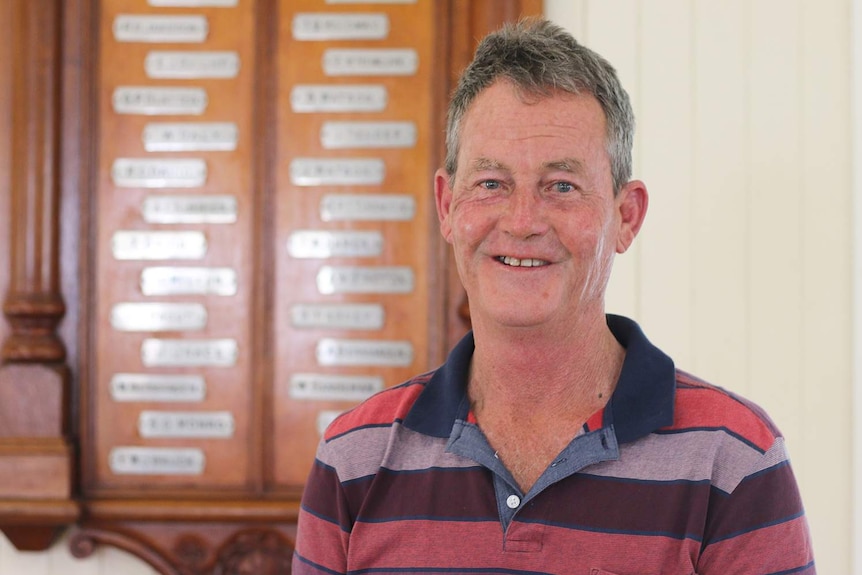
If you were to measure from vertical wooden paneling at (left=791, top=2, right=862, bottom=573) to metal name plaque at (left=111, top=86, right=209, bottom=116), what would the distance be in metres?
1.49

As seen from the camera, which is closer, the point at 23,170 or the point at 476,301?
the point at 476,301

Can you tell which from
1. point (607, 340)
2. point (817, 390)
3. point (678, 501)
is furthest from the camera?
point (817, 390)

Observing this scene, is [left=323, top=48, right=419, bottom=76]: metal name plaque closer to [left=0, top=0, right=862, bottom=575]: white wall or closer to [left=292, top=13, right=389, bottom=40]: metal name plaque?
[left=292, top=13, right=389, bottom=40]: metal name plaque

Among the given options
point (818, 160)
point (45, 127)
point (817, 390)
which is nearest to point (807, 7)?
point (818, 160)

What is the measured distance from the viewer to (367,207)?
2189 mm

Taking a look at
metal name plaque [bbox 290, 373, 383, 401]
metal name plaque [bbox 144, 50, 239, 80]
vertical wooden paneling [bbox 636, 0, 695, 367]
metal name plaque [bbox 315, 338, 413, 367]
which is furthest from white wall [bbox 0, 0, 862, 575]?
metal name plaque [bbox 144, 50, 239, 80]

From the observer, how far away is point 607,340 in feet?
3.95

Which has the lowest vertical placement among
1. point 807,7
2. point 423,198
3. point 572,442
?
point 572,442

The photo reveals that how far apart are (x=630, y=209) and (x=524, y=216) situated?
0.66ft

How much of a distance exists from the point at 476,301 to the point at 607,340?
0.21 metres

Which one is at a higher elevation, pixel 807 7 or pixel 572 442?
pixel 807 7

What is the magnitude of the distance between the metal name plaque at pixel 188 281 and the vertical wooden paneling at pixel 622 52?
3.13 ft

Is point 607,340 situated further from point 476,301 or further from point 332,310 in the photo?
point 332,310

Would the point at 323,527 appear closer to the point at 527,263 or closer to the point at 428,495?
the point at 428,495
